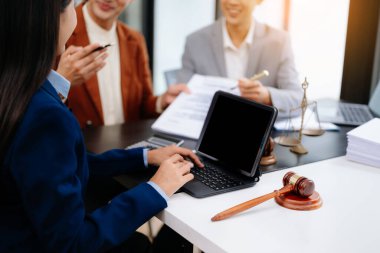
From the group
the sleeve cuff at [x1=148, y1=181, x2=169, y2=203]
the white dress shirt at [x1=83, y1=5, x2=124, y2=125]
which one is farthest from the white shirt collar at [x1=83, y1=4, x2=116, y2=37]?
the sleeve cuff at [x1=148, y1=181, x2=169, y2=203]

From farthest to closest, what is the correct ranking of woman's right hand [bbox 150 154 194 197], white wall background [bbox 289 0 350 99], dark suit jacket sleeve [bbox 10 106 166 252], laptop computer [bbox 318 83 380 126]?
white wall background [bbox 289 0 350 99], laptop computer [bbox 318 83 380 126], woman's right hand [bbox 150 154 194 197], dark suit jacket sleeve [bbox 10 106 166 252]

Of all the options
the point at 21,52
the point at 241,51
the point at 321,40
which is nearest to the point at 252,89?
the point at 241,51

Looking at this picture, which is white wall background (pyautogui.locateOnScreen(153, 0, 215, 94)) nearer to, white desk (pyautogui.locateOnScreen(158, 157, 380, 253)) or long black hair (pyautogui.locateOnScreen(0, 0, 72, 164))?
white desk (pyautogui.locateOnScreen(158, 157, 380, 253))

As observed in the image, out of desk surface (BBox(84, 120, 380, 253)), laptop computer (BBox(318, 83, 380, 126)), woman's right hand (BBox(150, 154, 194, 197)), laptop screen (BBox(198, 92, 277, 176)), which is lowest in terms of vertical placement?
Result: desk surface (BBox(84, 120, 380, 253))

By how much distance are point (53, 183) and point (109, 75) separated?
1.27 m

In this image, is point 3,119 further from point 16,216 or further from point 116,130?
point 116,130

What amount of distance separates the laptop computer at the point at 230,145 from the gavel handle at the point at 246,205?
0.36 feet

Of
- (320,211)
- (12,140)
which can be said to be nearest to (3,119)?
(12,140)

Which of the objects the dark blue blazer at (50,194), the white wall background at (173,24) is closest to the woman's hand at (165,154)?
the dark blue blazer at (50,194)

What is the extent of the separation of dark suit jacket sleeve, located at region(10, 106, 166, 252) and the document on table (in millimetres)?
735

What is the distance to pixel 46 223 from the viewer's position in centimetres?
82

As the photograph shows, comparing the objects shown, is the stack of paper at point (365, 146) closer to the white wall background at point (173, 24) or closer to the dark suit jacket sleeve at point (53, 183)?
the dark suit jacket sleeve at point (53, 183)

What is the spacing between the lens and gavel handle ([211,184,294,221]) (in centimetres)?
92

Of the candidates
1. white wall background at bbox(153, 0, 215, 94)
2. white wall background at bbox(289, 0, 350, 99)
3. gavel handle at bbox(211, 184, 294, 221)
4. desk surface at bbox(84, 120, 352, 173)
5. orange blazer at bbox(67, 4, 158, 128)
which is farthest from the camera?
white wall background at bbox(153, 0, 215, 94)
